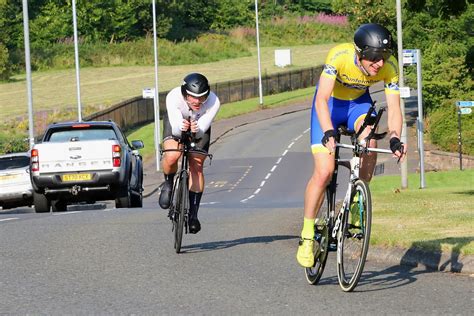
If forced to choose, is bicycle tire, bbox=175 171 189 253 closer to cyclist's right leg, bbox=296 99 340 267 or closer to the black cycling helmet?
cyclist's right leg, bbox=296 99 340 267

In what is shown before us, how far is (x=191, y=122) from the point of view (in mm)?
13234

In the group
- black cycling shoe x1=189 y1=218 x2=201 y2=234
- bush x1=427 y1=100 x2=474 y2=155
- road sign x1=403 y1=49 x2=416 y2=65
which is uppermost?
road sign x1=403 y1=49 x2=416 y2=65

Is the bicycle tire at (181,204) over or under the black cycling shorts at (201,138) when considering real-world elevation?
under

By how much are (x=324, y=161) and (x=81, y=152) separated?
14.1 meters

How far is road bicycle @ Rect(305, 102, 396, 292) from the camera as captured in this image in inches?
371

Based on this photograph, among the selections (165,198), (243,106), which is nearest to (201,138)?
(165,198)

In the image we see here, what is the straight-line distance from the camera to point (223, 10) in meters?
132

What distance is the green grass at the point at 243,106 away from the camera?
67.6 metres

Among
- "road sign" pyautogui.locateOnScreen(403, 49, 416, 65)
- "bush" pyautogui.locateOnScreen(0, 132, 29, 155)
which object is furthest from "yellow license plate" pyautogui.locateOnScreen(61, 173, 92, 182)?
"bush" pyautogui.locateOnScreen(0, 132, 29, 155)

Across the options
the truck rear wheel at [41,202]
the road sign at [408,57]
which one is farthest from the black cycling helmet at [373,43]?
the road sign at [408,57]

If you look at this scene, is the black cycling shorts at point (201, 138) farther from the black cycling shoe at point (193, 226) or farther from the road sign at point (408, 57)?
the road sign at point (408, 57)

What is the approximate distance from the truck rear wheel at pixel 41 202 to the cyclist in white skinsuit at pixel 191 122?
1098 cm

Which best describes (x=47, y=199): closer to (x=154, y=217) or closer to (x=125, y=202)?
(x=125, y=202)

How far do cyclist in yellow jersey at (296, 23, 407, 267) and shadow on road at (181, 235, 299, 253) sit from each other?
3.35 m
